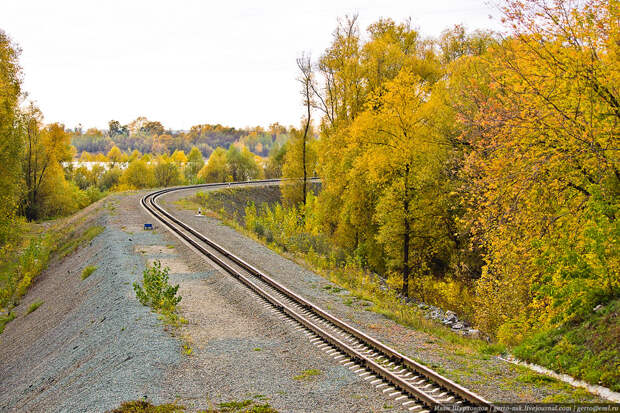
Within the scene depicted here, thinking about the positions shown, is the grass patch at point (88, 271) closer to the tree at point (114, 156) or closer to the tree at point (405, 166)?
the tree at point (405, 166)

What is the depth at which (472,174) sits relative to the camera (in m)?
12.2

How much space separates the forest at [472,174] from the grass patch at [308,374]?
177 inches

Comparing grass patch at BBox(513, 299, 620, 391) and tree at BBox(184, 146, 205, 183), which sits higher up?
tree at BBox(184, 146, 205, 183)

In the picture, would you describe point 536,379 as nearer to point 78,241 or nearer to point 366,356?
point 366,356

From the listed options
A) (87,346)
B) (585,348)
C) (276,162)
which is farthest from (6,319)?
(276,162)

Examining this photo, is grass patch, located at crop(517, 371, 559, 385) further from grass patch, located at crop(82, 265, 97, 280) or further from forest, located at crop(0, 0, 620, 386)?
grass patch, located at crop(82, 265, 97, 280)

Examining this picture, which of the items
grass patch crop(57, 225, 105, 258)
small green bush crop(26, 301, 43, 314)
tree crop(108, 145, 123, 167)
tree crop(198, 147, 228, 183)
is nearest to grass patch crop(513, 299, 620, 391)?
small green bush crop(26, 301, 43, 314)

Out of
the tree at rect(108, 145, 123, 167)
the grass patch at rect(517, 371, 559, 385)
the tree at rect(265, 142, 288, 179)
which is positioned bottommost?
the grass patch at rect(517, 371, 559, 385)

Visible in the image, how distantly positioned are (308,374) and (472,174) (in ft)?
20.7

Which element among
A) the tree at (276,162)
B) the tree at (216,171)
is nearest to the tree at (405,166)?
the tree at (276,162)

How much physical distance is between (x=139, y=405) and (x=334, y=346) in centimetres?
451

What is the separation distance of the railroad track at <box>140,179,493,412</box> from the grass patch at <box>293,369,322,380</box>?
26.6 inches

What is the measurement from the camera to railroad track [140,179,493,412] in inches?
317

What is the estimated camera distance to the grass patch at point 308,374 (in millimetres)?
9553
